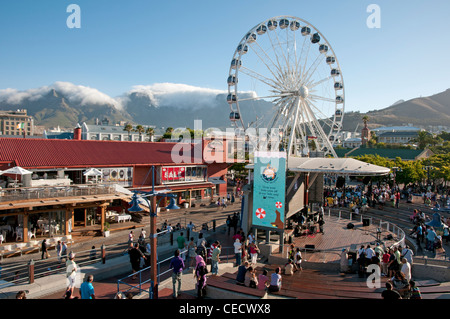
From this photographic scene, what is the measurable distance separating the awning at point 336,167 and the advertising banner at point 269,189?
153 inches

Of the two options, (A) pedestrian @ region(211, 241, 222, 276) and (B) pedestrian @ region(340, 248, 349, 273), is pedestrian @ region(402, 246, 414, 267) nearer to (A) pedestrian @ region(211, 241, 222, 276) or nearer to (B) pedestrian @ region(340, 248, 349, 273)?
(B) pedestrian @ region(340, 248, 349, 273)

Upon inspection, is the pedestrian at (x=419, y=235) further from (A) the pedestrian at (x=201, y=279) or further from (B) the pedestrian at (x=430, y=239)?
(A) the pedestrian at (x=201, y=279)

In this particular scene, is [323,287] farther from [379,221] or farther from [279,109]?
[279,109]

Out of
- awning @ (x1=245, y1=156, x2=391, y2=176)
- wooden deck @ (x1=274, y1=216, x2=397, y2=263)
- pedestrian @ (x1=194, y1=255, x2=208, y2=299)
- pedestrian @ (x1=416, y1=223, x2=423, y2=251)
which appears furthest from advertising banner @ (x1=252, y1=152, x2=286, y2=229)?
pedestrian @ (x1=416, y1=223, x2=423, y2=251)

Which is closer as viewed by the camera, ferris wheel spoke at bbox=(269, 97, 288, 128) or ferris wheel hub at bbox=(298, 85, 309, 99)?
ferris wheel hub at bbox=(298, 85, 309, 99)

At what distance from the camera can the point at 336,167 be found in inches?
782

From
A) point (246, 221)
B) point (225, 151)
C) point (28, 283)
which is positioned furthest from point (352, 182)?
point (28, 283)

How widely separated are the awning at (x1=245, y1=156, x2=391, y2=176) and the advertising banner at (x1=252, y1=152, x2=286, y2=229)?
12.7 ft

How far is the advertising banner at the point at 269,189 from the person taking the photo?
16.0 meters

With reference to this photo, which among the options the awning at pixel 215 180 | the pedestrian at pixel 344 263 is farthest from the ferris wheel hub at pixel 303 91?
the pedestrian at pixel 344 263

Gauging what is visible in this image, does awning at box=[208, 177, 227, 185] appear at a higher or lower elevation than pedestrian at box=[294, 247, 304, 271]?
higher

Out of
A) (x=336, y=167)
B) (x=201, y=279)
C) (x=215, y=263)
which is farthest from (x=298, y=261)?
(x=336, y=167)

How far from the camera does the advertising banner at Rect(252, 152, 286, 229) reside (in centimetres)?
1605
